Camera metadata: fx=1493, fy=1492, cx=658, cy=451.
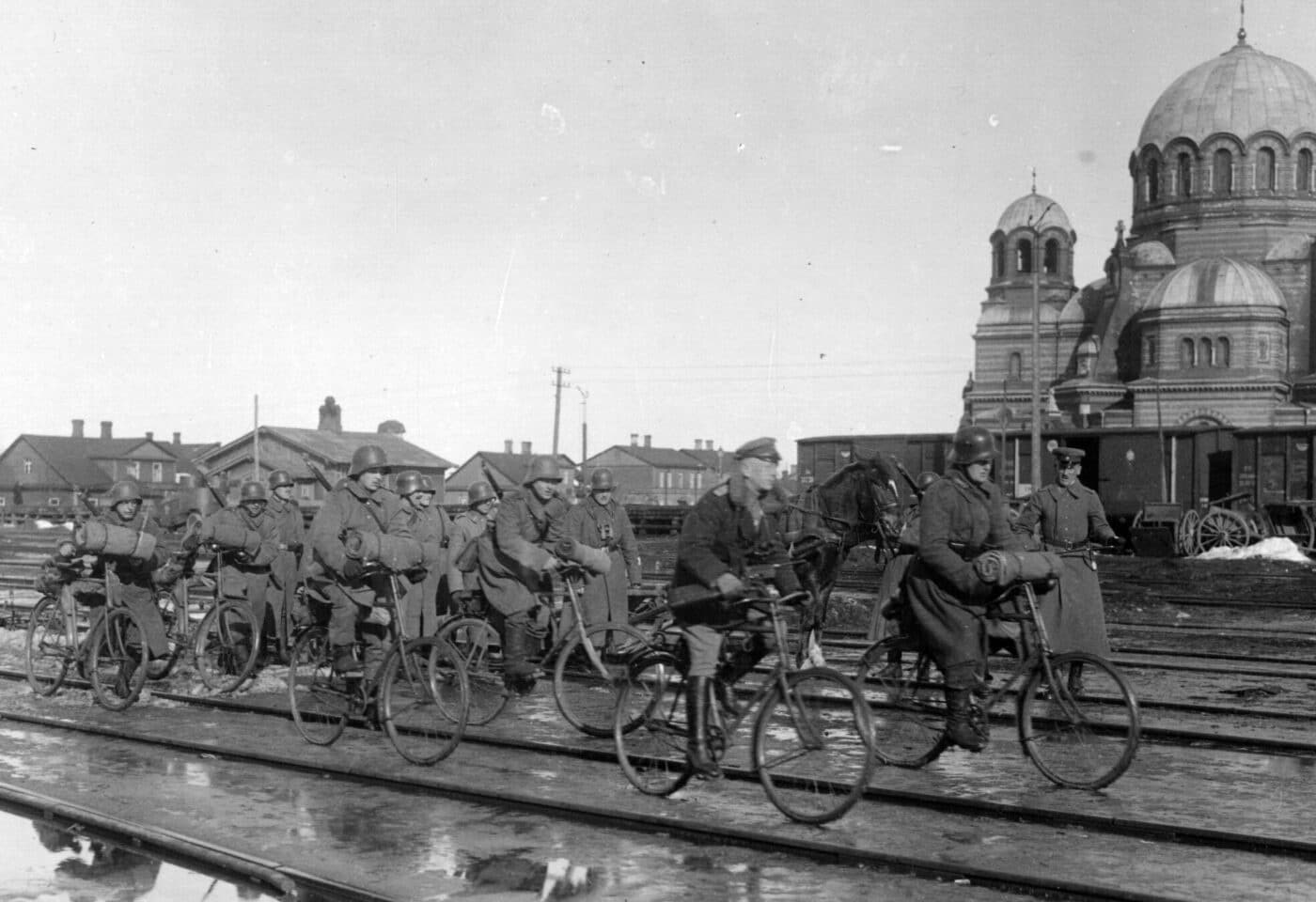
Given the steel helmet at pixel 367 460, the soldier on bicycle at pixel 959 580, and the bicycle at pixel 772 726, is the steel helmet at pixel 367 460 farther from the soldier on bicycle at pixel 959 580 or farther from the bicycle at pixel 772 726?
the soldier on bicycle at pixel 959 580

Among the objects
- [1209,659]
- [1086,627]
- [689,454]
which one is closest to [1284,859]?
[1086,627]

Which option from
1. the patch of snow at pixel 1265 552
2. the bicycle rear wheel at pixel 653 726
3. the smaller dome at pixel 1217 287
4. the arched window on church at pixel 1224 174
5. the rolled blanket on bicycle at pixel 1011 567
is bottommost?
the bicycle rear wheel at pixel 653 726

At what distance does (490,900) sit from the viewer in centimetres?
591

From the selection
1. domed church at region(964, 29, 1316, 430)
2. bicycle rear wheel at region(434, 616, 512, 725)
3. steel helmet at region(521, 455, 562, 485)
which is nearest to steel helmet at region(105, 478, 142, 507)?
bicycle rear wheel at region(434, 616, 512, 725)

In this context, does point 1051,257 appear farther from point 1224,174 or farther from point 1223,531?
point 1223,531

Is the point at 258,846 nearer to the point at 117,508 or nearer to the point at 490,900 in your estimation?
the point at 490,900

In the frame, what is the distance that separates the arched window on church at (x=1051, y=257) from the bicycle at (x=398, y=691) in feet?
291

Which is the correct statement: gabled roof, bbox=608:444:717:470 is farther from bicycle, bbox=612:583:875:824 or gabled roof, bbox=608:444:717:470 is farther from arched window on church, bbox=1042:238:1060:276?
bicycle, bbox=612:583:875:824

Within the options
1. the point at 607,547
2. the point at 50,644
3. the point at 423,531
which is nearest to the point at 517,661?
the point at 607,547

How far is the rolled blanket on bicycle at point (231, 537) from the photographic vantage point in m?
13.0

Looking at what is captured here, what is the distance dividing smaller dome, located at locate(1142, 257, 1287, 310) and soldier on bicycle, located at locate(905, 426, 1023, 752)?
70.2 meters

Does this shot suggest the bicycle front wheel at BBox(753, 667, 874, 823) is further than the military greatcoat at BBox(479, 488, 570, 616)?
No

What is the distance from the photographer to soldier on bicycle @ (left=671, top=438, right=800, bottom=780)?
750 cm

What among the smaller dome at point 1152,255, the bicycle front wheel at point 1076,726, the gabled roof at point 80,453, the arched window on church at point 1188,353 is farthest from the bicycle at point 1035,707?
the gabled roof at point 80,453
